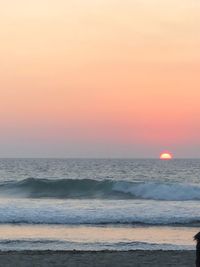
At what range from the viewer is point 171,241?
57.2ft

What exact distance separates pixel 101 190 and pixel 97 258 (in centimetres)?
2641

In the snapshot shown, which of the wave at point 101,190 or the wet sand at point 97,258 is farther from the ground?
the wave at point 101,190

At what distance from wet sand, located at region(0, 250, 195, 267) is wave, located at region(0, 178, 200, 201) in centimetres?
1929

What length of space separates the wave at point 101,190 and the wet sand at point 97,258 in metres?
19.3

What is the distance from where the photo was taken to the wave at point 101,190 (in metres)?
35.1

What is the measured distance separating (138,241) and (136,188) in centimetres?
2057

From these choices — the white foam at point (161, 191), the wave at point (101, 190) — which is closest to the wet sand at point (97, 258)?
the wave at point (101, 190)

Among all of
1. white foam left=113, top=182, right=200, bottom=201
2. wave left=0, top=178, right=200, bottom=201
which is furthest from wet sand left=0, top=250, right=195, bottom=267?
white foam left=113, top=182, right=200, bottom=201

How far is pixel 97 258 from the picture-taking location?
13.6 metres

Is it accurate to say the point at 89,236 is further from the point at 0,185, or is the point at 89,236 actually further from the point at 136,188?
the point at 0,185

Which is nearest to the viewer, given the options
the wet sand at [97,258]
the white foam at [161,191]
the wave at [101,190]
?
the wet sand at [97,258]

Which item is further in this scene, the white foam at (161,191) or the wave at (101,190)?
the wave at (101,190)

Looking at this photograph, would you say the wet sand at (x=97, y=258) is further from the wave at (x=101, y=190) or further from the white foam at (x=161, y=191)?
the white foam at (x=161, y=191)

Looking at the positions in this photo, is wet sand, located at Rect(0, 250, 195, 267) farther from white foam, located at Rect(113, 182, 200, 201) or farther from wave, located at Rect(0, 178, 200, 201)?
white foam, located at Rect(113, 182, 200, 201)
